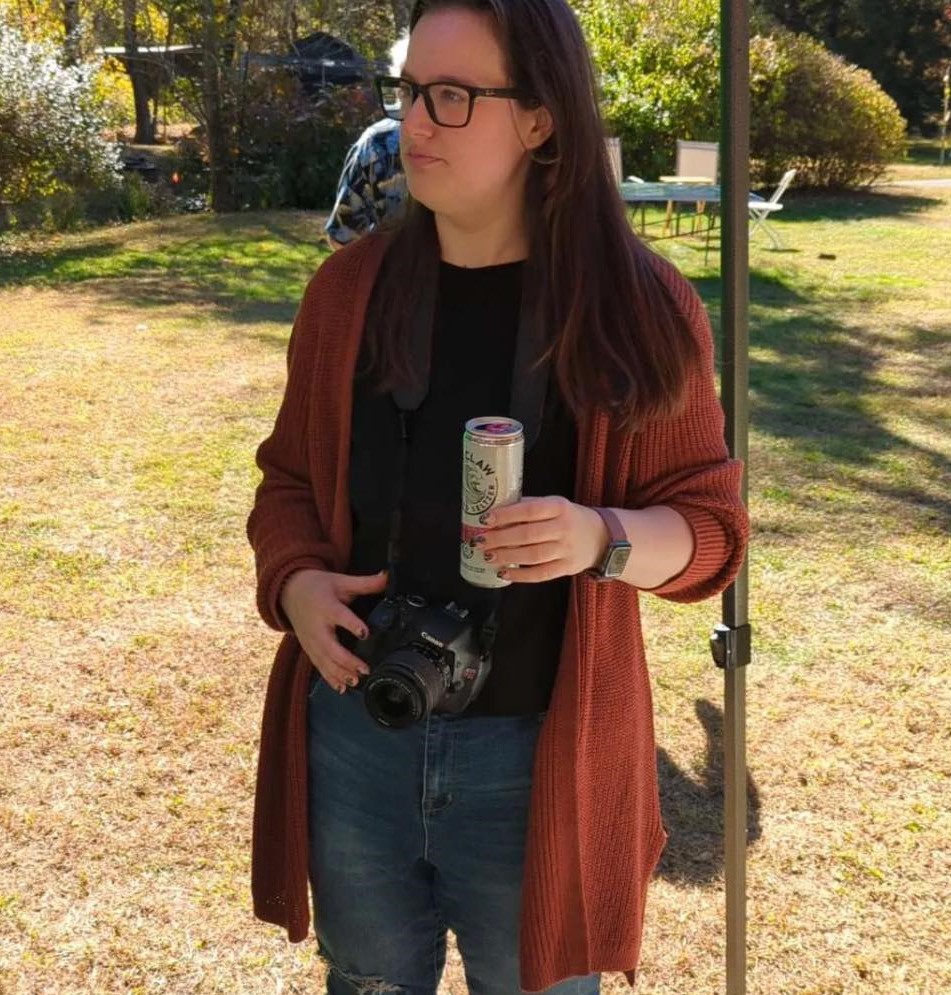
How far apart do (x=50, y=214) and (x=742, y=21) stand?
13654 millimetres

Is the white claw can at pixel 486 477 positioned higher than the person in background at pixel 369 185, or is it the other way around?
the person in background at pixel 369 185

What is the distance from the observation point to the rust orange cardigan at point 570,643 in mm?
1494

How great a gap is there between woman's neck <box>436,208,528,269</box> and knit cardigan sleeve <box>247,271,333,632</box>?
21 cm

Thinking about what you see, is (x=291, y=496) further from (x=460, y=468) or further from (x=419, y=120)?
(x=419, y=120)

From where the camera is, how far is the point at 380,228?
168 centimetres

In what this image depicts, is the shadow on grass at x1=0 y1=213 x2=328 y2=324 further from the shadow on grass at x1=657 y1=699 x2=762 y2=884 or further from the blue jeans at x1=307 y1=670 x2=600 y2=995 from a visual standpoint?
the blue jeans at x1=307 y1=670 x2=600 y2=995

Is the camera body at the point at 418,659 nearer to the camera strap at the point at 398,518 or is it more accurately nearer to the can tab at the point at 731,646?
the camera strap at the point at 398,518

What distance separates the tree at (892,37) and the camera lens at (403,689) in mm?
29327

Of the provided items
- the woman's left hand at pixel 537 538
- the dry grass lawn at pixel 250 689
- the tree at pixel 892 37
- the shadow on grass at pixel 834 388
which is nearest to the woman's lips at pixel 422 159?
the woman's left hand at pixel 537 538

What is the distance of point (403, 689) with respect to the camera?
1360 mm

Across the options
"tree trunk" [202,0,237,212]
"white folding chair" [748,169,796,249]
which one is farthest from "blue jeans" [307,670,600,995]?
"tree trunk" [202,0,237,212]

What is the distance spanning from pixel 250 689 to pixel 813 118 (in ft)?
46.7

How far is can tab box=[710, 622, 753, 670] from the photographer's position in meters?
1.91

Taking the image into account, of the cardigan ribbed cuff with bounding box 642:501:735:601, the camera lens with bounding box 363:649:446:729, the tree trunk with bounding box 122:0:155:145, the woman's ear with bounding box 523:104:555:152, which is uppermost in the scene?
the tree trunk with bounding box 122:0:155:145
